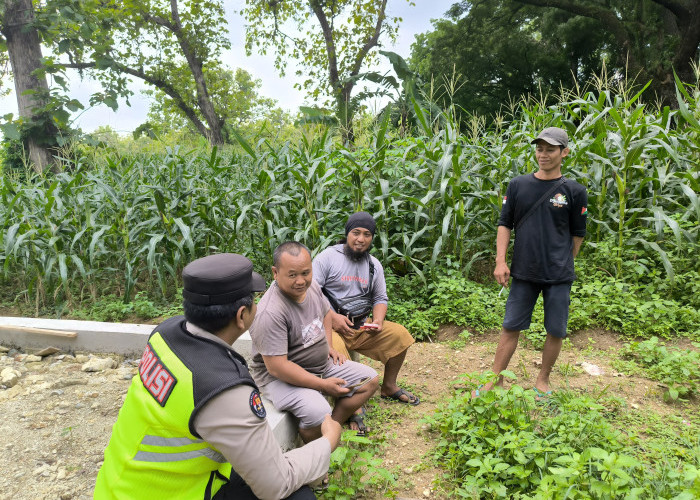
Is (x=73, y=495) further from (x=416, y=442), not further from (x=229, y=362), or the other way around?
(x=416, y=442)

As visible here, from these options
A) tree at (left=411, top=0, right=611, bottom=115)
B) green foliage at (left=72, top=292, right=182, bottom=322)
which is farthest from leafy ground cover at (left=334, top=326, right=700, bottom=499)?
tree at (left=411, top=0, right=611, bottom=115)

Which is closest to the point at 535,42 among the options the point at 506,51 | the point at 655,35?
the point at 506,51

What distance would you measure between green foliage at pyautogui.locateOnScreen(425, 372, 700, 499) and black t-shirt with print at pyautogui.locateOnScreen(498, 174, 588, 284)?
28.6 inches

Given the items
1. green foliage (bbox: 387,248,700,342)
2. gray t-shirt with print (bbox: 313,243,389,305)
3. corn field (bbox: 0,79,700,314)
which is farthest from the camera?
corn field (bbox: 0,79,700,314)

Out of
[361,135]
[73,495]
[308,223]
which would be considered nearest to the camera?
[73,495]

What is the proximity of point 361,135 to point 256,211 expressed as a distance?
1.63 meters

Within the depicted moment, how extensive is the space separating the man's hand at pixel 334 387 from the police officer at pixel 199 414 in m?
0.75

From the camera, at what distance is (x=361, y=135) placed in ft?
17.1

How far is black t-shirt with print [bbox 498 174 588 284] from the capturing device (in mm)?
2639

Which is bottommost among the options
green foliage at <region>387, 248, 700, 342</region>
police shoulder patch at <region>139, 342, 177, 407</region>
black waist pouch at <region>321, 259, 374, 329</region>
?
green foliage at <region>387, 248, 700, 342</region>

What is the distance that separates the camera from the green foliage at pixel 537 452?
1.64 m

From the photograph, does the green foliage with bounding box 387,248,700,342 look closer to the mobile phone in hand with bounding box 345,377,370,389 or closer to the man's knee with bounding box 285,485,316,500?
the mobile phone in hand with bounding box 345,377,370,389

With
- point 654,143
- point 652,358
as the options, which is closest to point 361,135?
point 654,143

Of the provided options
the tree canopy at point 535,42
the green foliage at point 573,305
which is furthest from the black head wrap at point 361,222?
the tree canopy at point 535,42
